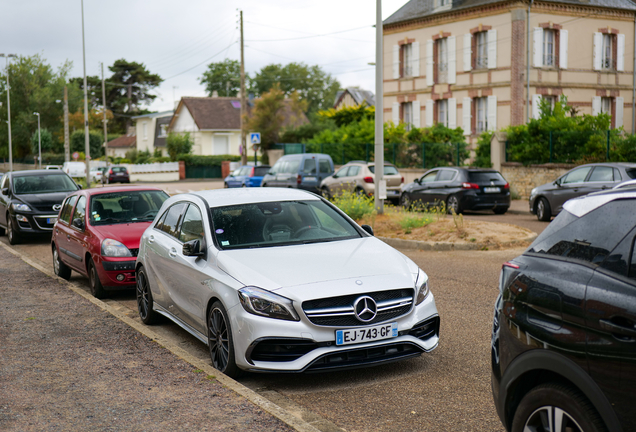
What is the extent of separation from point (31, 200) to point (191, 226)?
1088 cm

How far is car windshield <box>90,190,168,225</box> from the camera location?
34.1ft

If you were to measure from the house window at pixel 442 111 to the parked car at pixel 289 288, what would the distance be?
1260 inches

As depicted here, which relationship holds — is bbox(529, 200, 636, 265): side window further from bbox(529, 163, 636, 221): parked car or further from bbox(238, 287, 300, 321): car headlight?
bbox(529, 163, 636, 221): parked car

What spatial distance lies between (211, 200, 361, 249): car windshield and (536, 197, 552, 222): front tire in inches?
517

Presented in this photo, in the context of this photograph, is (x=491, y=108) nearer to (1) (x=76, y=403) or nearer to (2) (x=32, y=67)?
(1) (x=76, y=403)

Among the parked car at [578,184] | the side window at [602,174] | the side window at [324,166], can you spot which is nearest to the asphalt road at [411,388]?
the parked car at [578,184]

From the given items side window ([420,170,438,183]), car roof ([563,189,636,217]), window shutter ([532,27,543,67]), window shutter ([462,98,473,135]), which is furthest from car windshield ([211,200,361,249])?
window shutter ([462,98,473,135])

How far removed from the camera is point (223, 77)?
3853 inches

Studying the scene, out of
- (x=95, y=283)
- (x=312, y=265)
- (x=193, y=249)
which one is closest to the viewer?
(x=312, y=265)

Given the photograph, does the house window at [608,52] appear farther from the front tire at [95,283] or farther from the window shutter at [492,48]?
the front tire at [95,283]

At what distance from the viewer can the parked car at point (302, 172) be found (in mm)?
28000

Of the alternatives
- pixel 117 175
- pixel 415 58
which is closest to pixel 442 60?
pixel 415 58

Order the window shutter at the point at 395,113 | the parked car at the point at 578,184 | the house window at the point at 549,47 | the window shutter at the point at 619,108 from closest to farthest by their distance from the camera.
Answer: the parked car at the point at 578,184, the house window at the point at 549,47, the window shutter at the point at 619,108, the window shutter at the point at 395,113

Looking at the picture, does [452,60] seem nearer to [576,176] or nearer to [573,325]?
[576,176]
